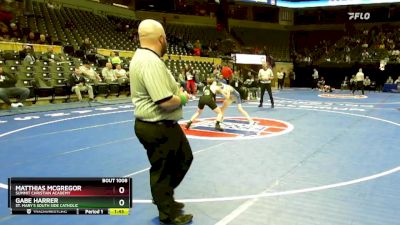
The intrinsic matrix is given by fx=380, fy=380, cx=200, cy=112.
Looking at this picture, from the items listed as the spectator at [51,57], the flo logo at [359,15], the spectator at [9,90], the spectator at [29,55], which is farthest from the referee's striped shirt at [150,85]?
the flo logo at [359,15]

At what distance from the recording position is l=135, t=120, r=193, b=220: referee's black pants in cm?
325

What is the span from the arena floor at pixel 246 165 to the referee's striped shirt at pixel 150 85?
110cm

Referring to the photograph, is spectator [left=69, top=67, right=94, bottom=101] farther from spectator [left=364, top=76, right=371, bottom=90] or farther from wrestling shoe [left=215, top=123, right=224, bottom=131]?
spectator [left=364, top=76, right=371, bottom=90]

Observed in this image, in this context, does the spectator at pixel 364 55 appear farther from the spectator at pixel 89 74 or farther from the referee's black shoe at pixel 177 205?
the referee's black shoe at pixel 177 205

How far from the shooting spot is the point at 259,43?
34312mm

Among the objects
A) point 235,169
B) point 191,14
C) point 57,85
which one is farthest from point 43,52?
point 191,14

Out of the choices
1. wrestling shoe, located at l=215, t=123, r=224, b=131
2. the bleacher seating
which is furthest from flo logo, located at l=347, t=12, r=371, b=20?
wrestling shoe, located at l=215, t=123, r=224, b=131

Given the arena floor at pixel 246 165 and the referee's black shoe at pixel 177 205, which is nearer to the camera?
the referee's black shoe at pixel 177 205

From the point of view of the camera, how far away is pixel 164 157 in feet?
10.7

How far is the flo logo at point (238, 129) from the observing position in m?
7.86

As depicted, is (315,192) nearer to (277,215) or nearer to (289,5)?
(277,215)

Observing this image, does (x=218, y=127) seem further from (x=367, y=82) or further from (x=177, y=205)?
(x=367, y=82)

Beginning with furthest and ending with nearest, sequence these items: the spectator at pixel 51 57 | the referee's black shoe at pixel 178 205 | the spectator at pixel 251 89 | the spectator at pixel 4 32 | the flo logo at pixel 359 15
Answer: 1. the flo logo at pixel 359 15
2. the spectator at pixel 251 89
3. the spectator at pixel 4 32
4. the spectator at pixel 51 57
5. the referee's black shoe at pixel 178 205

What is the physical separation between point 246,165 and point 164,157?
258cm
